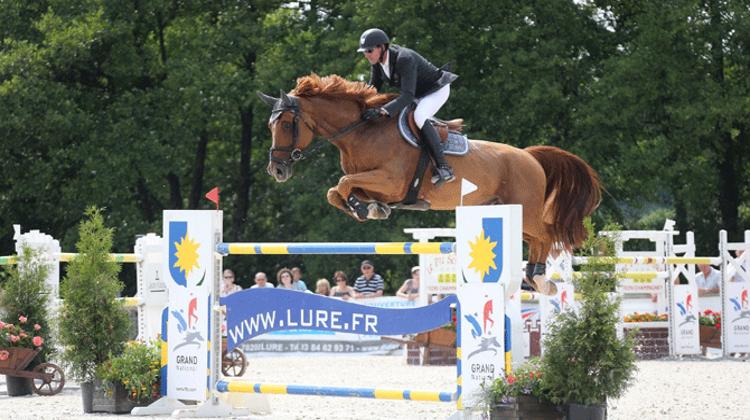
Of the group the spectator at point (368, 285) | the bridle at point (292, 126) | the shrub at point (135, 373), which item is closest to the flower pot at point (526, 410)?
the bridle at point (292, 126)

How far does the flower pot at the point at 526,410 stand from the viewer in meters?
5.47

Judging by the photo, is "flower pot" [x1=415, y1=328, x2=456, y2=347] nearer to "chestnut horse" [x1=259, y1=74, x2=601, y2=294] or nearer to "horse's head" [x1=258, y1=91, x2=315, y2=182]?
"chestnut horse" [x1=259, y1=74, x2=601, y2=294]

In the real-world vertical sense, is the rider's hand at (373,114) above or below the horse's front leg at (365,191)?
above

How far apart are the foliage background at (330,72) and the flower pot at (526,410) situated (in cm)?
1275

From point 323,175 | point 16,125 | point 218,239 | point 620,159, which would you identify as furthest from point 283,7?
point 218,239

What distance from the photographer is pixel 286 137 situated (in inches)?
266

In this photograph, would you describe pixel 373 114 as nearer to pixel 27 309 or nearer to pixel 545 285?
pixel 545 285

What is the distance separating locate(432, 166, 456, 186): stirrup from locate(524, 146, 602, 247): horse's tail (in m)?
1.04

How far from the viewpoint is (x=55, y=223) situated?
20703 millimetres

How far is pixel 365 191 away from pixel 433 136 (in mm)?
540

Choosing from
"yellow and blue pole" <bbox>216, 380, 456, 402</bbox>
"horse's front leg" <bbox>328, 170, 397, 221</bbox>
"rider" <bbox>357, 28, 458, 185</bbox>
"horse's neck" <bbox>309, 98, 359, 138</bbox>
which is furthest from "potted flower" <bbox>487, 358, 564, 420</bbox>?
"horse's neck" <bbox>309, 98, 359, 138</bbox>

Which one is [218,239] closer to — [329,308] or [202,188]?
[329,308]

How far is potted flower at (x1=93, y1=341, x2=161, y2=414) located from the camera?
680cm

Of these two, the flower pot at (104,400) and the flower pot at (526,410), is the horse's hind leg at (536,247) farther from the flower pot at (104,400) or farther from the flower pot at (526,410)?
the flower pot at (104,400)
